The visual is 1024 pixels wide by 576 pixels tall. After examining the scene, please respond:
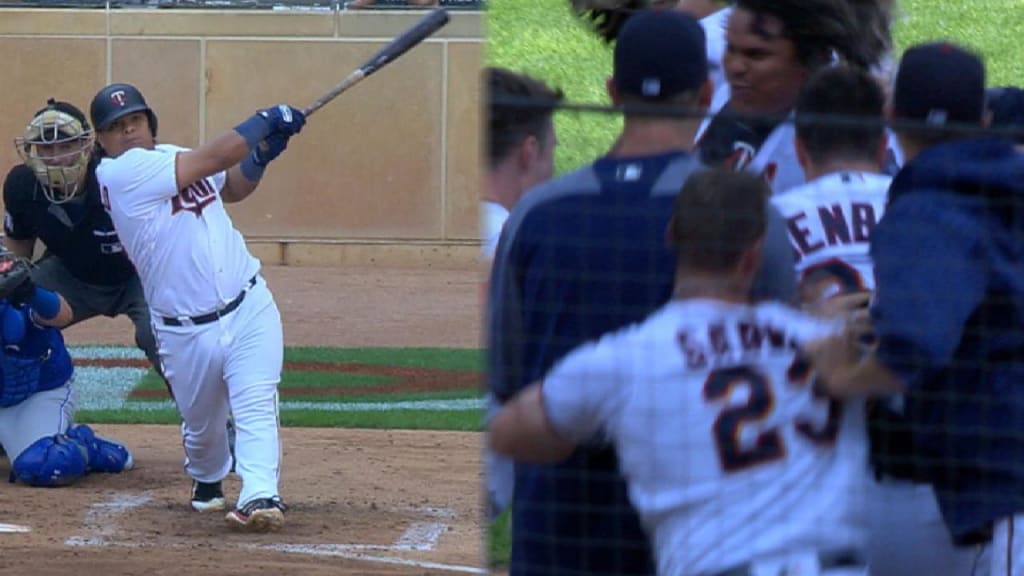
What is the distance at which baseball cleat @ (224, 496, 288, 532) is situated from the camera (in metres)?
6.79

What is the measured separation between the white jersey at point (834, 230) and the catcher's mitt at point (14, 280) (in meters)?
4.63

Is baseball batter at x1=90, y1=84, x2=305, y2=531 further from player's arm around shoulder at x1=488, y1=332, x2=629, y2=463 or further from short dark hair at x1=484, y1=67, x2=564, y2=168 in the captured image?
player's arm around shoulder at x1=488, y1=332, x2=629, y2=463

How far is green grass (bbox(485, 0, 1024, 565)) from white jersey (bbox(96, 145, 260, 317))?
34.8 feet

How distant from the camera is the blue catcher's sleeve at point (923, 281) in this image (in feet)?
10.3

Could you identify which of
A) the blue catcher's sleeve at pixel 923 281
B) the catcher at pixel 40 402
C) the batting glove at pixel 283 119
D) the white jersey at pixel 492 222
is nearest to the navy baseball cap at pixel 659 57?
the blue catcher's sleeve at pixel 923 281

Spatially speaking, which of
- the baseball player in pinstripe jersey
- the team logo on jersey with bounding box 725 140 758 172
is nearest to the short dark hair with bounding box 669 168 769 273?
the baseball player in pinstripe jersey

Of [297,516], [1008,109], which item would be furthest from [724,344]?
[297,516]

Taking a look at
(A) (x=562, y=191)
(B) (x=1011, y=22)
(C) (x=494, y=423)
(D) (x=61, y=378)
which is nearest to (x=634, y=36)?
(A) (x=562, y=191)

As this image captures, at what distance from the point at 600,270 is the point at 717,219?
40cm

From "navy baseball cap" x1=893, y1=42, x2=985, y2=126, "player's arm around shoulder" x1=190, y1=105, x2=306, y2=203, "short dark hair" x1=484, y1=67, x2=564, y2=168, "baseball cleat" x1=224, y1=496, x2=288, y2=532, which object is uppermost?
"navy baseball cap" x1=893, y1=42, x2=985, y2=126

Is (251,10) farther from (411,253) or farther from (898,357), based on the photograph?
(898,357)

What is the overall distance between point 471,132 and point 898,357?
12434mm

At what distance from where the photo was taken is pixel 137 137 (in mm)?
7148

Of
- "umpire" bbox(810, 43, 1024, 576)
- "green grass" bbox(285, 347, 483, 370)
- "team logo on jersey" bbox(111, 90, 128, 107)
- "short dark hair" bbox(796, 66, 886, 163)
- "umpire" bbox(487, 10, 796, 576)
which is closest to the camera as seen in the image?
"umpire" bbox(810, 43, 1024, 576)
